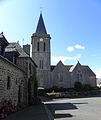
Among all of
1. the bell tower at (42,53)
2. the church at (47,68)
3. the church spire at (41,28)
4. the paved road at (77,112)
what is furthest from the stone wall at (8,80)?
the church spire at (41,28)

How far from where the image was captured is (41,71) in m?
68.6

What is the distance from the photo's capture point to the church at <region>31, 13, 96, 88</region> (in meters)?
68.8

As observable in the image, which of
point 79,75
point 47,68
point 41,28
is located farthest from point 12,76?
point 79,75

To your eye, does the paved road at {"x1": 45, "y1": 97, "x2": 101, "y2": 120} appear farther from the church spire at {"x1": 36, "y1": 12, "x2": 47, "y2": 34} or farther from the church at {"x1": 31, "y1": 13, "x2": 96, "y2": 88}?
A: the church spire at {"x1": 36, "y1": 12, "x2": 47, "y2": 34}

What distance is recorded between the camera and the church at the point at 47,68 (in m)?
68.8

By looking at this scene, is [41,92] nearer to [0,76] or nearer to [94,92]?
[94,92]

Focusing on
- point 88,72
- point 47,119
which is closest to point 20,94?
point 47,119

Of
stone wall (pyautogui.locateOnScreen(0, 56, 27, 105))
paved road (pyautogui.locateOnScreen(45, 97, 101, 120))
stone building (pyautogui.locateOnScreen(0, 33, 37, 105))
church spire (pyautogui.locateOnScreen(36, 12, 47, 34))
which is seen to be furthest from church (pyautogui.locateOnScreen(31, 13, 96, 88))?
stone wall (pyautogui.locateOnScreen(0, 56, 27, 105))

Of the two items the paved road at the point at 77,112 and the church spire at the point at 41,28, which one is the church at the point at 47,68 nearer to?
the church spire at the point at 41,28

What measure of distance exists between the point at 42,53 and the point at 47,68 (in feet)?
13.9

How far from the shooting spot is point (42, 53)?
229ft

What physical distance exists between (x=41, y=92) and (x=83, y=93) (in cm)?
1195

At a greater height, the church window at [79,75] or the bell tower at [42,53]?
the bell tower at [42,53]

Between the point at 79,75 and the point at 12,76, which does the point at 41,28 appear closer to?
the point at 79,75
